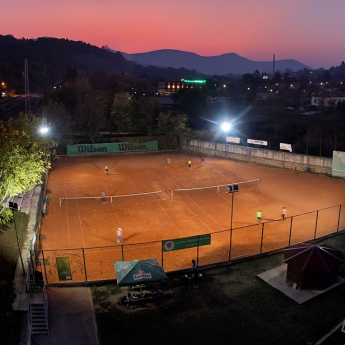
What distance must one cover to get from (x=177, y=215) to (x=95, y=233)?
6530mm

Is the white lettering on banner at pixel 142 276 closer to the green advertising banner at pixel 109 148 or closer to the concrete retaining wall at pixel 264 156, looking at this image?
the concrete retaining wall at pixel 264 156

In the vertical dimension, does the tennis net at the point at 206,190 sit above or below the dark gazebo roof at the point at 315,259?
below

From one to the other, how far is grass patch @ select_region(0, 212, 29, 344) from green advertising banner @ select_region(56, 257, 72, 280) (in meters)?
2.08

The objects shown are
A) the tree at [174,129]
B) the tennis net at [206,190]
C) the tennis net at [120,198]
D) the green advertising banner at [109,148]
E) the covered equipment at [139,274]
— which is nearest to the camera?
the covered equipment at [139,274]

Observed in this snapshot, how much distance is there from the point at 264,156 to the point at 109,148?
22.4m

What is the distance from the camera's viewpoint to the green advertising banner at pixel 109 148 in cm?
5044

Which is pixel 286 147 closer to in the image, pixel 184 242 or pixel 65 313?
pixel 184 242

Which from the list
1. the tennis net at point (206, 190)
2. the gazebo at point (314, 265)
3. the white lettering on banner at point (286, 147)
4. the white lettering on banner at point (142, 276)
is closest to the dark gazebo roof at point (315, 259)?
the gazebo at point (314, 265)

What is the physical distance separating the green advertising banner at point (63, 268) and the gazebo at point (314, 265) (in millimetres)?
10387

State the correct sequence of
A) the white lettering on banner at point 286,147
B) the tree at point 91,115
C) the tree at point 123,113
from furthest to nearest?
1. the tree at point 123,113
2. the tree at point 91,115
3. the white lettering on banner at point 286,147

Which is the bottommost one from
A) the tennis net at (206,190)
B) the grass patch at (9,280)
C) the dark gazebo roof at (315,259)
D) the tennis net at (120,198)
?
the tennis net at (120,198)

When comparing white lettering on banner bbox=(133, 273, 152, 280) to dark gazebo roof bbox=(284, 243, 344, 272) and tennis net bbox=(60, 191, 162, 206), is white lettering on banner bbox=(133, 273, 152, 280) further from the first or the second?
tennis net bbox=(60, 191, 162, 206)

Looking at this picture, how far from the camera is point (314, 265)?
1576 cm

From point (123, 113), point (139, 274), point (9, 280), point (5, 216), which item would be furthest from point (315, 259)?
point (123, 113)
